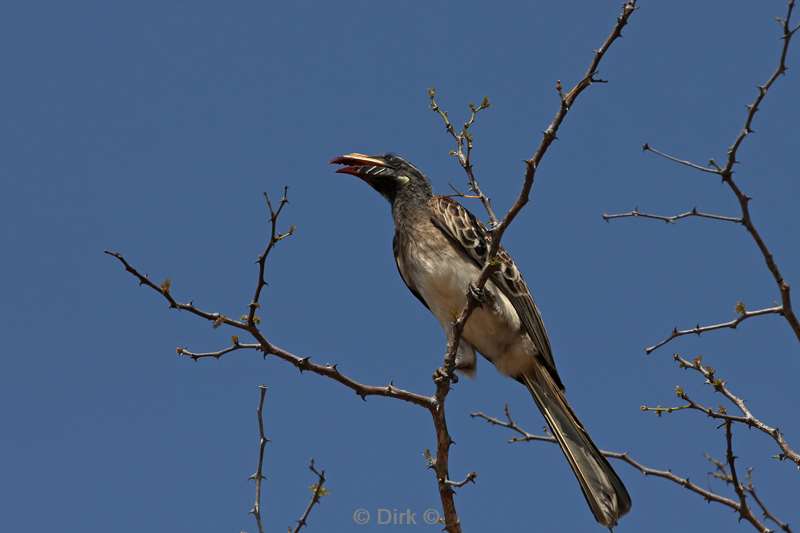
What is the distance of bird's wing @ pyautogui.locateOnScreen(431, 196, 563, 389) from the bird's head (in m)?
0.55

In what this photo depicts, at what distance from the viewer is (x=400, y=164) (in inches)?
325

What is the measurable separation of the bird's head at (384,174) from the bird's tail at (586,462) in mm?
2135

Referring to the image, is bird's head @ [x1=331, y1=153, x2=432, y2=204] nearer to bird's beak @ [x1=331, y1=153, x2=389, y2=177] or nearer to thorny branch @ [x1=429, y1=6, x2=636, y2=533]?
bird's beak @ [x1=331, y1=153, x2=389, y2=177]

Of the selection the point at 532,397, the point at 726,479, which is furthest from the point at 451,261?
the point at 726,479

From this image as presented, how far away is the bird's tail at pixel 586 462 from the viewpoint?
619 cm

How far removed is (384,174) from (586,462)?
3.07 metres

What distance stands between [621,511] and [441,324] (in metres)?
2.10

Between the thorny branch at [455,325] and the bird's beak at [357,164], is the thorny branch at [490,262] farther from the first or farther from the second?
the bird's beak at [357,164]

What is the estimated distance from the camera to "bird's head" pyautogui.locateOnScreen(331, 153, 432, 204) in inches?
319

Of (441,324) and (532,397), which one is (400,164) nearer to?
(441,324)

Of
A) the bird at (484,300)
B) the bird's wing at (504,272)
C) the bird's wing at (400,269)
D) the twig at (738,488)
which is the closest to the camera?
the twig at (738,488)

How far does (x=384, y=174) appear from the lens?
816 cm

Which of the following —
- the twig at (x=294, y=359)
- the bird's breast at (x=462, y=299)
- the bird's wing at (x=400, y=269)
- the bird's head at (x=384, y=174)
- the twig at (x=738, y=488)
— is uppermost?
the bird's head at (x=384, y=174)

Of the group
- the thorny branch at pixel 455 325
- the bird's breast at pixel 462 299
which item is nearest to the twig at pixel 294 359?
the thorny branch at pixel 455 325
